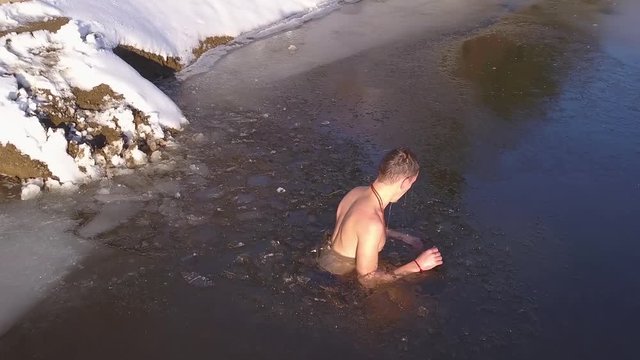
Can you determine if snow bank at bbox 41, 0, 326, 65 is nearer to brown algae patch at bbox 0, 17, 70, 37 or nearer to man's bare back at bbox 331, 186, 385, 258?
brown algae patch at bbox 0, 17, 70, 37

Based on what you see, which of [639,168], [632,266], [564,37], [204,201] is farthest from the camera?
[564,37]

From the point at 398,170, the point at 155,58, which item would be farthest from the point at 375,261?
the point at 155,58

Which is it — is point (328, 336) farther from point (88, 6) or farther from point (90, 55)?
point (88, 6)

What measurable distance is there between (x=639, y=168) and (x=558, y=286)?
7.42ft

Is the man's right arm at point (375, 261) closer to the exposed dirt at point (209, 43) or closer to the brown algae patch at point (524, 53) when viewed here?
the brown algae patch at point (524, 53)

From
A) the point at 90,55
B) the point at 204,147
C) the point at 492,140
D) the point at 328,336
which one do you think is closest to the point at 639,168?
the point at 492,140

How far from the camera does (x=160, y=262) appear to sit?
4.70m

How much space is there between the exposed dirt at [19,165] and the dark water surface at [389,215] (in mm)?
452

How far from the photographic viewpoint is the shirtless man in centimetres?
405

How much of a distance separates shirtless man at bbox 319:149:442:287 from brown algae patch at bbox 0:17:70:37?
4493 millimetres

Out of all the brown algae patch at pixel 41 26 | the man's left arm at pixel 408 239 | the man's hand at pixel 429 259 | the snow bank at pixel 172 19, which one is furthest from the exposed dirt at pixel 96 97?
the man's hand at pixel 429 259

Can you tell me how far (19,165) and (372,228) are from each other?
3.48 m

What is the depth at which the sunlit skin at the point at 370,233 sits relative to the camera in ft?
13.5

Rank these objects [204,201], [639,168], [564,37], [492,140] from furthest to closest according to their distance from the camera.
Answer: [564,37], [492,140], [639,168], [204,201]
